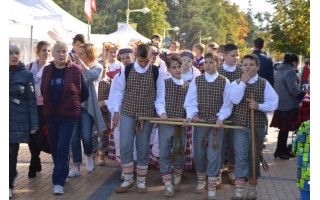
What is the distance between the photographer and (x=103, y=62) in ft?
31.7

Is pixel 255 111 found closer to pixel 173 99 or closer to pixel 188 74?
pixel 173 99

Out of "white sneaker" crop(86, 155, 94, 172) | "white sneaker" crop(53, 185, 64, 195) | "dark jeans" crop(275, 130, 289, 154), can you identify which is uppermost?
"dark jeans" crop(275, 130, 289, 154)

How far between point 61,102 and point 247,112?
2218 mm

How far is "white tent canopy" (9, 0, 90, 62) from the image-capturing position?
13528mm

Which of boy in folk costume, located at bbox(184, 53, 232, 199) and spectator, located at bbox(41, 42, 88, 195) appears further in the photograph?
spectator, located at bbox(41, 42, 88, 195)

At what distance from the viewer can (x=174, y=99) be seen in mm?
7453

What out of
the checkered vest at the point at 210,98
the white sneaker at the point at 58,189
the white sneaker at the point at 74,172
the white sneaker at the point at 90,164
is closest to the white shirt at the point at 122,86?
the checkered vest at the point at 210,98

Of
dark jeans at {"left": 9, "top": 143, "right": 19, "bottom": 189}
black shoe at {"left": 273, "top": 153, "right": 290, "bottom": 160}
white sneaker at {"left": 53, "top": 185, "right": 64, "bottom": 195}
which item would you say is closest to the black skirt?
black shoe at {"left": 273, "top": 153, "right": 290, "bottom": 160}

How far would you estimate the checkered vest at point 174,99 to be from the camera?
7426 mm

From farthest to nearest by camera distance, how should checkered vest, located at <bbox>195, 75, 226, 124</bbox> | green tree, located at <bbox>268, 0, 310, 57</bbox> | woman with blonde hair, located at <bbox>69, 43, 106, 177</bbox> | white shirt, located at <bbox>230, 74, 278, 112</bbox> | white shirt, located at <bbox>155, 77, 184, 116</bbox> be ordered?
green tree, located at <bbox>268, 0, 310, 57</bbox> < woman with blonde hair, located at <bbox>69, 43, 106, 177</bbox> < white shirt, located at <bbox>155, 77, 184, 116</bbox> < checkered vest, located at <bbox>195, 75, 226, 124</bbox> < white shirt, located at <bbox>230, 74, 278, 112</bbox>

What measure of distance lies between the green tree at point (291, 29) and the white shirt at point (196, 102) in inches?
489

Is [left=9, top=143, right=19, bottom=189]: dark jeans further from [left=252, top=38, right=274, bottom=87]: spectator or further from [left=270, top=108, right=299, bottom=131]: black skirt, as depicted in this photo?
[left=270, top=108, right=299, bottom=131]: black skirt

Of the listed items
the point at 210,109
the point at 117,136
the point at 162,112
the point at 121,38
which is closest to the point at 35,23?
the point at 117,136

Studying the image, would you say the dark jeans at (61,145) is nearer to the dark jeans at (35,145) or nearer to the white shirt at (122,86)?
the white shirt at (122,86)
